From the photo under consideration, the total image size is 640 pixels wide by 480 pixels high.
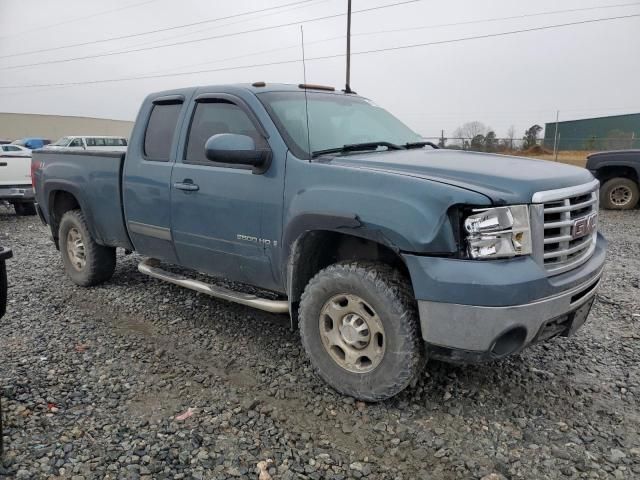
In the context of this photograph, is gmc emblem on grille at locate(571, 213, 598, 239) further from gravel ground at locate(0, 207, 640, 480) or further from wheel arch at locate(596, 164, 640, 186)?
wheel arch at locate(596, 164, 640, 186)

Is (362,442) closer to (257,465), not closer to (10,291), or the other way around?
(257,465)

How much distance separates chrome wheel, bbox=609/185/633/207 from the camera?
1035 centimetres

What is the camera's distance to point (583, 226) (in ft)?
9.48

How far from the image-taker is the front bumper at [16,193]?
10211mm

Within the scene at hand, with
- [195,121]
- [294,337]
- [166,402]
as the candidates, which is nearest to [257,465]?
Result: [166,402]

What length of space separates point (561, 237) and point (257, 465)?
1.96m

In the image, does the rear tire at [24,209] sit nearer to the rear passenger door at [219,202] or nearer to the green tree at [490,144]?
the rear passenger door at [219,202]

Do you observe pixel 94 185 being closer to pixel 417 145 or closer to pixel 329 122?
pixel 329 122

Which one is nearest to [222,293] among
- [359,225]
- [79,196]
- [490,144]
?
[359,225]

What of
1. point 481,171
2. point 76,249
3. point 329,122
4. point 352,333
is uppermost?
point 329,122

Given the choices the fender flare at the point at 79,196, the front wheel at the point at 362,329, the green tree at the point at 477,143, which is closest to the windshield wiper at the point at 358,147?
the front wheel at the point at 362,329

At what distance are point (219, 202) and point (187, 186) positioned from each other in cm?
37

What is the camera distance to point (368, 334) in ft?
9.62

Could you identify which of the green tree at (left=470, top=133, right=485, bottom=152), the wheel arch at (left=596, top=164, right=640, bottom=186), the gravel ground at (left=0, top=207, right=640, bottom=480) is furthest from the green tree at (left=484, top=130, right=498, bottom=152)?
the gravel ground at (left=0, top=207, right=640, bottom=480)
